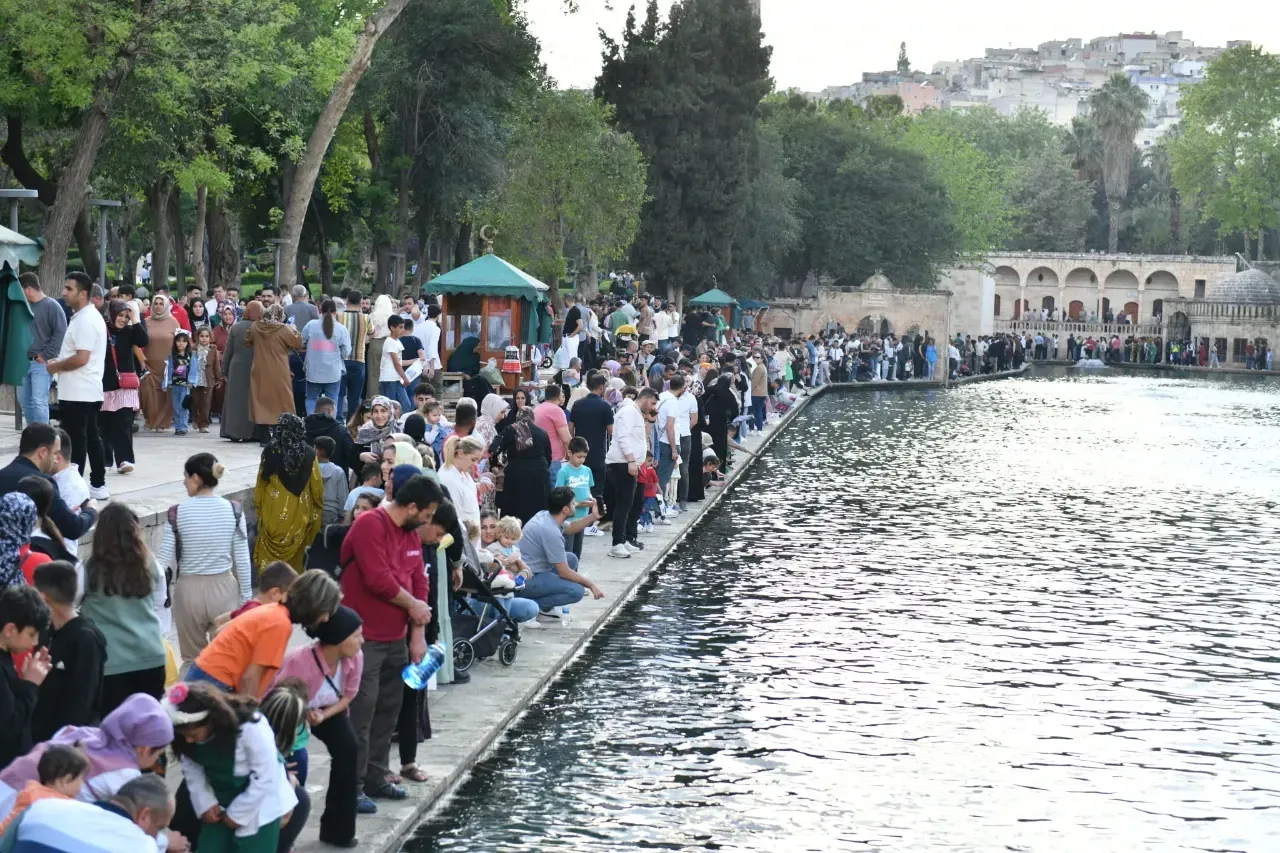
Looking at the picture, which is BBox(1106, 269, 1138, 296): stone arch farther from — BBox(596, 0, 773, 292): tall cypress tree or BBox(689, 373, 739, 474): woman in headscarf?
BBox(689, 373, 739, 474): woman in headscarf

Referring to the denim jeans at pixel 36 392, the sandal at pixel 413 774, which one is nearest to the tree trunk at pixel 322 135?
the denim jeans at pixel 36 392

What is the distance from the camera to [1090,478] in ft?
95.6

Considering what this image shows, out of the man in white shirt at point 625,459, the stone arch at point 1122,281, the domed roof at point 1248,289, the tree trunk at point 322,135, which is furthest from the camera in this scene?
the stone arch at point 1122,281

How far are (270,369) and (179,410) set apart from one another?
6.65 feet

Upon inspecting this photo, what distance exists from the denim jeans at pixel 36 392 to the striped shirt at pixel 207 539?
4.94 metres

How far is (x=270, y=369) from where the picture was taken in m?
17.1

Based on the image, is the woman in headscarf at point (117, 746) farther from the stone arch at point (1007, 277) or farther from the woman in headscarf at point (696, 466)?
the stone arch at point (1007, 277)

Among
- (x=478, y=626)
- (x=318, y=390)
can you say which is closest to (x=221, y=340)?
(x=318, y=390)

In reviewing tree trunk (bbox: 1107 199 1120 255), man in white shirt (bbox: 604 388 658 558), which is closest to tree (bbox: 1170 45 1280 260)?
tree trunk (bbox: 1107 199 1120 255)

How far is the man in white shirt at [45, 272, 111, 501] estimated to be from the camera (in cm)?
1310

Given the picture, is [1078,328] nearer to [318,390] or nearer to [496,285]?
[496,285]

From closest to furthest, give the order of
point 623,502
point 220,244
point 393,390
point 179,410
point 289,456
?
point 289,456
point 623,502
point 179,410
point 393,390
point 220,244

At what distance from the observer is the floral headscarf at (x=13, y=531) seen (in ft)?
25.9

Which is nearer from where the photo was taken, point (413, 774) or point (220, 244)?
point (413, 774)
